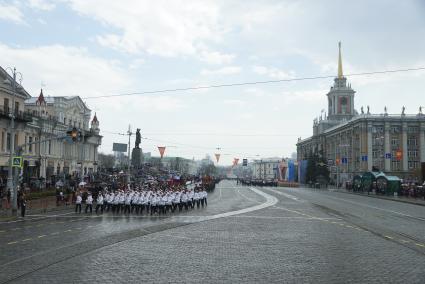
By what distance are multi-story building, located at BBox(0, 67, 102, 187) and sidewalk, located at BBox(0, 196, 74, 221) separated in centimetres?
706

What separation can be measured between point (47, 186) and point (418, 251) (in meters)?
38.6

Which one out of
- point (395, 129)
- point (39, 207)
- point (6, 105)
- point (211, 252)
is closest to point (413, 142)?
point (395, 129)

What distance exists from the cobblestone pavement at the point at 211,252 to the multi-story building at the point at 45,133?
23586 mm

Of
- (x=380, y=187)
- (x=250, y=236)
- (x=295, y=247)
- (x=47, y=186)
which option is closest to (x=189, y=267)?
(x=295, y=247)

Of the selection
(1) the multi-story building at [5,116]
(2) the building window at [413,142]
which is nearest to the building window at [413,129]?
(2) the building window at [413,142]

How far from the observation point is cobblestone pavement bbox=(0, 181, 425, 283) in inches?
437

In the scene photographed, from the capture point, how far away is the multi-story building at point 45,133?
155ft

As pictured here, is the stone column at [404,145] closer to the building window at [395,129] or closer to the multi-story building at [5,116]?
the building window at [395,129]

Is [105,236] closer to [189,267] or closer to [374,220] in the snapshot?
[189,267]

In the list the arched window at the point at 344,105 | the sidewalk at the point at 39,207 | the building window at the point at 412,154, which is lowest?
the sidewalk at the point at 39,207

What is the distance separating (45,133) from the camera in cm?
5800

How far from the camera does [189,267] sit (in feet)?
39.8

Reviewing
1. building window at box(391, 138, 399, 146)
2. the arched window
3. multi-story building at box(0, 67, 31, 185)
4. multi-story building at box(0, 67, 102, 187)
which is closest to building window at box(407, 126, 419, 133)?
building window at box(391, 138, 399, 146)

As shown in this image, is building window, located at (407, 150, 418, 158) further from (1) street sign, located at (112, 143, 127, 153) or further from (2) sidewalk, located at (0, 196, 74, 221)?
(2) sidewalk, located at (0, 196, 74, 221)
